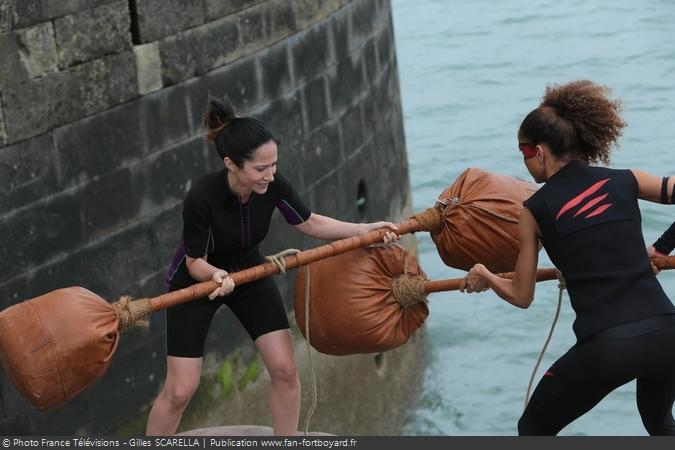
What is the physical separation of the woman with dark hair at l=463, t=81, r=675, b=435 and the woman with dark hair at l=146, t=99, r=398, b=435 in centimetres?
103

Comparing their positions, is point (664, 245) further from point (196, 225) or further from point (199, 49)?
point (199, 49)

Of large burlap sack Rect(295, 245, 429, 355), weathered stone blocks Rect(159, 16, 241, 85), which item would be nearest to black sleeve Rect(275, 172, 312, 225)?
large burlap sack Rect(295, 245, 429, 355)

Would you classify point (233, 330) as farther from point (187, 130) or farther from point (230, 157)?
point (230, 157)

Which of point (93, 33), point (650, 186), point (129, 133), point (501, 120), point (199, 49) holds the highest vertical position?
point (93, 33)

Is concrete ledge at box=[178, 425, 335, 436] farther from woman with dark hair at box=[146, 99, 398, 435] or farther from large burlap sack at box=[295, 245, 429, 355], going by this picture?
large burlap sack at box=[295, 245, 429, 355]

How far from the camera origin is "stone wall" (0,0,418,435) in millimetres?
7098

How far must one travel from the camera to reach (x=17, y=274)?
7.20m

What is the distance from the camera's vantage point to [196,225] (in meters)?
5.45

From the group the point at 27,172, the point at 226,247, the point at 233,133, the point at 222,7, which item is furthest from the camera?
the point at 222,7

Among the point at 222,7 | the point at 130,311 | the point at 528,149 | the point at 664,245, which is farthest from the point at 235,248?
the point at 222,7

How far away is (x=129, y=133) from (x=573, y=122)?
3518 millimetres

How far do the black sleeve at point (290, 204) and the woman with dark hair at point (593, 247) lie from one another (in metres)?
1.17

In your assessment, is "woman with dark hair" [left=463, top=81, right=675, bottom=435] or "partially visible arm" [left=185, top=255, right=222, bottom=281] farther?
"partially visible arm" [left=185, top=255, right=222, bottom=281]

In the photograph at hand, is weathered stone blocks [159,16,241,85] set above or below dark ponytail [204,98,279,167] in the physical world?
below
